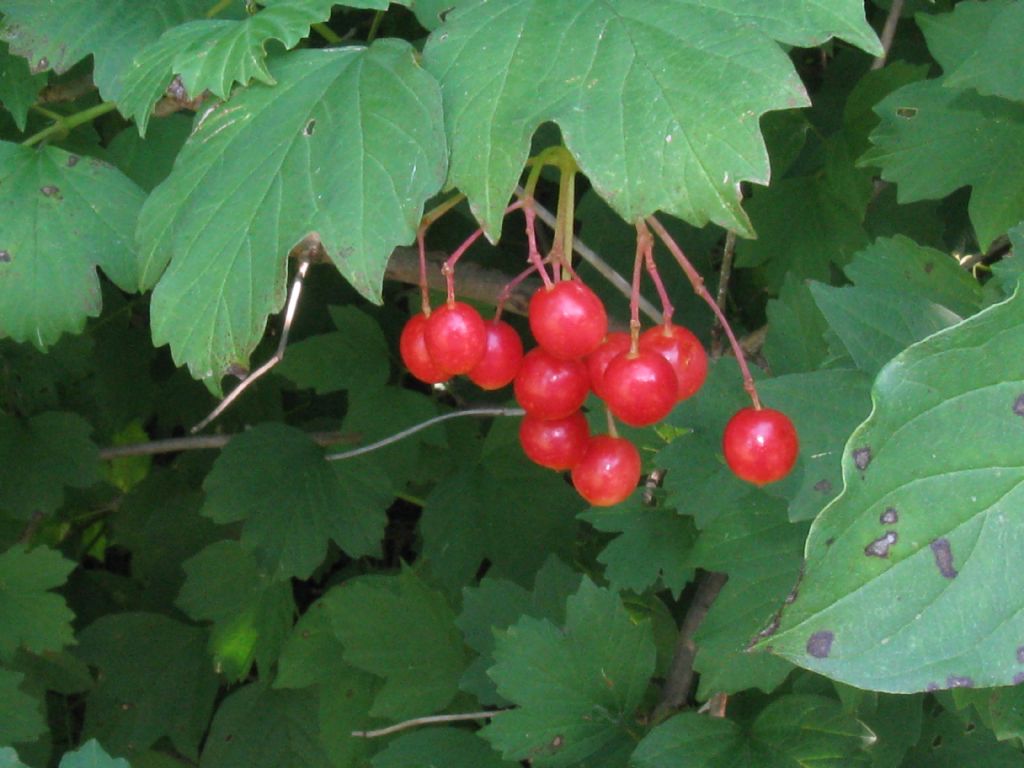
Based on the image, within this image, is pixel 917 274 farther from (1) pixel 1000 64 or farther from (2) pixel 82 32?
(2) pixel 82 32

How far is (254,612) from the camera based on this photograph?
2100 mm

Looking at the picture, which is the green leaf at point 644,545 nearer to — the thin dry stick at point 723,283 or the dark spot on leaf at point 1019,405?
the thin dry stick at point 723,283

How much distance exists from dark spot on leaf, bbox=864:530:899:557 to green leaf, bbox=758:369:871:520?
0.33 metres

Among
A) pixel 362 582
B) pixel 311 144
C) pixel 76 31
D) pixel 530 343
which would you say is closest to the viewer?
pixel 311 144

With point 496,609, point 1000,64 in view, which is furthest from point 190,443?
point 1000,64

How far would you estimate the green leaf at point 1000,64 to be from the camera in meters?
1.16

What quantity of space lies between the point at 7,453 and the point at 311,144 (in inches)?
59.7

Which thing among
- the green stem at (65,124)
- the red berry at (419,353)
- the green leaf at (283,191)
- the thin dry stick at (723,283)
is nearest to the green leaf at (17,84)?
the green stem at (65,124)

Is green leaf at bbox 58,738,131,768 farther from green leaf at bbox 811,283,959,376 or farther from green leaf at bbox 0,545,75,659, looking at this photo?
green leaf at bbox 811,283,959,376

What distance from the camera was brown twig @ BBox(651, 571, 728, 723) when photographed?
156cm

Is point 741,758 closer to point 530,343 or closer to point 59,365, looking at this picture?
point 530,343

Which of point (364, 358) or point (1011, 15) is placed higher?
point (1011, 15)

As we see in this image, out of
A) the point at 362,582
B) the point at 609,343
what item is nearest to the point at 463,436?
the point at 362,582

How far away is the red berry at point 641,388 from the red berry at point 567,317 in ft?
0.14
